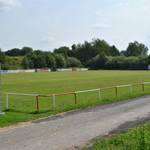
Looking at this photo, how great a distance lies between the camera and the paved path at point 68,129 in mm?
12266

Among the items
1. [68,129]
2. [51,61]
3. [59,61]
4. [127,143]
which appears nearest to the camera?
[127,143]

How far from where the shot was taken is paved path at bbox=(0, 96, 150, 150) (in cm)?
1227

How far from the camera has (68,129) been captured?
48.8 ft

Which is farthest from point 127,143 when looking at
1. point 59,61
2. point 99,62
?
point 99,62

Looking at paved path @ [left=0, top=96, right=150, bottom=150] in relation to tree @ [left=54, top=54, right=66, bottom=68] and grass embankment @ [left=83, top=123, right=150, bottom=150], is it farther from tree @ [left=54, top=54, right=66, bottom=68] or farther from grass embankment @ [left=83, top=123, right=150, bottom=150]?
tree @ [left=54, top=54, right=66, bottom=68]

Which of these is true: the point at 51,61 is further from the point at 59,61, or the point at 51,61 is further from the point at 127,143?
the point at 127,143

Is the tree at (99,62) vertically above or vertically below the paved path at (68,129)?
above

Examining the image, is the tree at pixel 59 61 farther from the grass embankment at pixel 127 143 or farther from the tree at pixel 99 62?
the grass embankment at pixel 127 143

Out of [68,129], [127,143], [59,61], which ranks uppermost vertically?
[59,61]

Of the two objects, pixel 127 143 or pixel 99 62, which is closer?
pixel 127 143

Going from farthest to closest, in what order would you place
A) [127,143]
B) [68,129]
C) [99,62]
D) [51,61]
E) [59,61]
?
[99,62] < [59,61] < [51,61] < [68,129] < [127,143]

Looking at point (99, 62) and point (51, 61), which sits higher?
point (51, 61)

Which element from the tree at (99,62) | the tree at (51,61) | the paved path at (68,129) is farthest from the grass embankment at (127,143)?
the tree at (99,62)

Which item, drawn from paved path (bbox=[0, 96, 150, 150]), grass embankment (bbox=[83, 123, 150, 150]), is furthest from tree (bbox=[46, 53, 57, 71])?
grass embankment (bbox=[83, 123, 150, 150])
